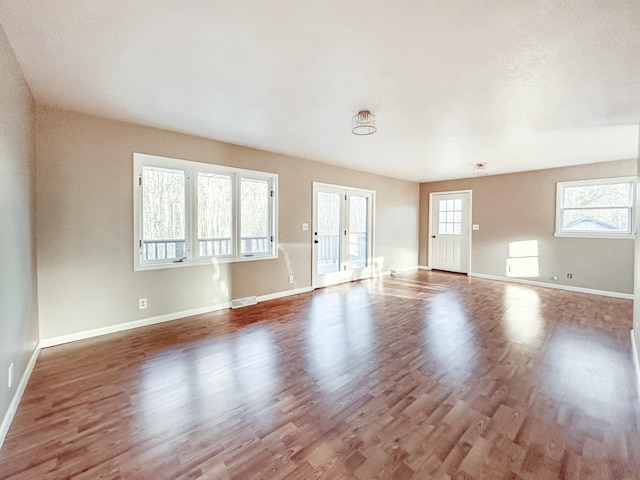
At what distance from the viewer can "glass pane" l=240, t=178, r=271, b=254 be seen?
450cm

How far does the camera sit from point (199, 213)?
4012mm

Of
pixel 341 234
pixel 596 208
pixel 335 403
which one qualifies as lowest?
pixel 335 403

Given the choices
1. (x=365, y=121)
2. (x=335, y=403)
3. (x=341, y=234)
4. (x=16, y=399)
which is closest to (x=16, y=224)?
(x=16, y=399)

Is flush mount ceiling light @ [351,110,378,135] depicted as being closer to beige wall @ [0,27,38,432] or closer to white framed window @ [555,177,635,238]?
beige wall @ [0,27,38,432]

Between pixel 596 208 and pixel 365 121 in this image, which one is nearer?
pixel 365 121

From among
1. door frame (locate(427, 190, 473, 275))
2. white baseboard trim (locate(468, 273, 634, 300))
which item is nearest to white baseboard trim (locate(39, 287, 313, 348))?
door frame (locate(427, 190, 473, 275))

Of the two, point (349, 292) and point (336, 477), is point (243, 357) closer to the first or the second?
point (336, 477)

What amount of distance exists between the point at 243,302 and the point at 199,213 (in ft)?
4.88

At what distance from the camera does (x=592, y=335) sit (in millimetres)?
3346

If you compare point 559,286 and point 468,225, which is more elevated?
point 468,225

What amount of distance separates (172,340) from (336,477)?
2.42 m

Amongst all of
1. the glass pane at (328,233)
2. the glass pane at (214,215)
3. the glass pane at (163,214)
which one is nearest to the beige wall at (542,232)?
the glass pane at (328,233)

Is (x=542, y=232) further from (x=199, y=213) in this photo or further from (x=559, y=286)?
(x=199, y=213)

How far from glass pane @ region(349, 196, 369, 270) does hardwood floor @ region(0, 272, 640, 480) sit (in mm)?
2794
